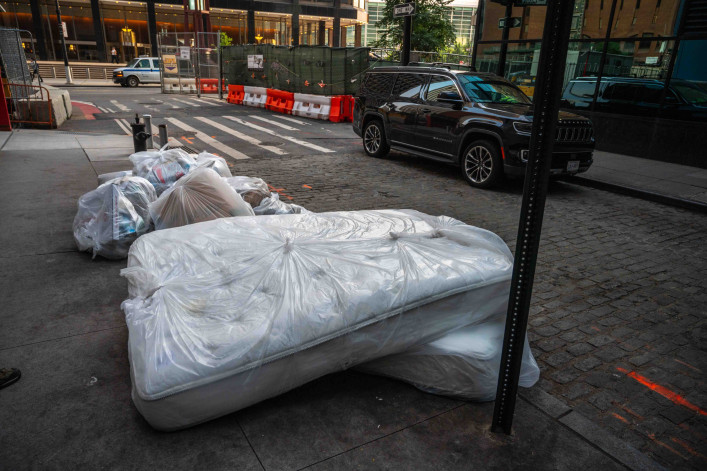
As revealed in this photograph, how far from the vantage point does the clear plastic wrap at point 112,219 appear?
4.50 metres

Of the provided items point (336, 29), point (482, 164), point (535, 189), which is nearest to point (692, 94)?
point (482, 164)

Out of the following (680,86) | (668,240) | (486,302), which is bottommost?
(668,240)

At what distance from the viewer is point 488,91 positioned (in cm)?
863

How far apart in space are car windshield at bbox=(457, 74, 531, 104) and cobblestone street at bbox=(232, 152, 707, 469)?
60.0 inches

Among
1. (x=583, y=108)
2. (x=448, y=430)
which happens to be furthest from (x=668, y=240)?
(x=583, y=108)

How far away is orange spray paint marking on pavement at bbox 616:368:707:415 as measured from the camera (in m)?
2.83

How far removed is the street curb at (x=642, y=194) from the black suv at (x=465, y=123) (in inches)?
30.3

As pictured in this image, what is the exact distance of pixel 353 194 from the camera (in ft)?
24.4

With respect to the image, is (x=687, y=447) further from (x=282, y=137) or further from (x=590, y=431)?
(x=282, y=137)

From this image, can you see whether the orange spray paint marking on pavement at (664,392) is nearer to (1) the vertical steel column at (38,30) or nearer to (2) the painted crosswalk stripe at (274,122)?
(2) the painted crosswalk stripe at (274,122)

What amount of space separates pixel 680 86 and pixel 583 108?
224cm

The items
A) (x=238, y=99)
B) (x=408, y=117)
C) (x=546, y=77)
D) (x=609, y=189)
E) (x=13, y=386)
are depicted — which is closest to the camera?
(x=546, y=77)

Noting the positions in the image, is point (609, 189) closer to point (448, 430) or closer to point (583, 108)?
point (583, 108)

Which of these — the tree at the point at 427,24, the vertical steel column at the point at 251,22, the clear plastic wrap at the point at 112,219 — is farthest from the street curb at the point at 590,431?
the vertical steel column at the point at 251,22
